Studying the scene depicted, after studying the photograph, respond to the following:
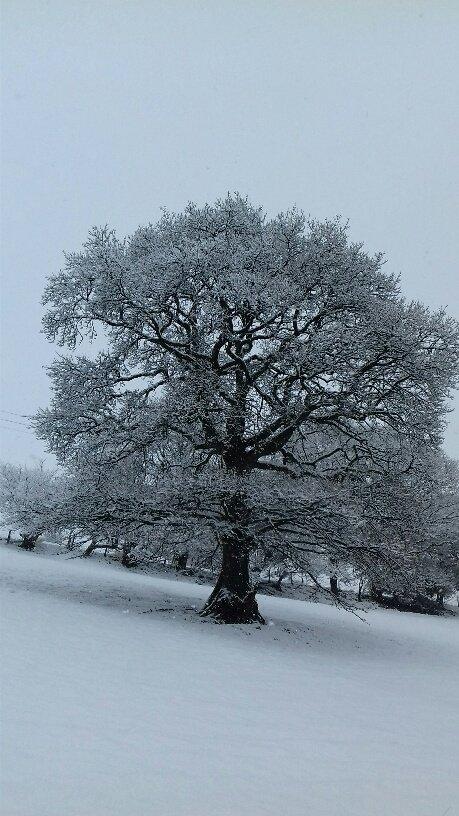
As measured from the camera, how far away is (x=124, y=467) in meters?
16.9

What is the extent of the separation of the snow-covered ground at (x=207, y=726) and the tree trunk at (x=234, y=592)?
2.38 meters

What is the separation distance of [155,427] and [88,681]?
8302mm

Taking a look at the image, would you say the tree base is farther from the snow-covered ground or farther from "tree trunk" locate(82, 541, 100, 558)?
"tree trunk" locate(82, 541, 100, 558)

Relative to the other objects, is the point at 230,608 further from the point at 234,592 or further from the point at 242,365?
the point at 242,365

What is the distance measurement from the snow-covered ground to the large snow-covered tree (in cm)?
335

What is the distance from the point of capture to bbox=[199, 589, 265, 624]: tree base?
15484 millimetres

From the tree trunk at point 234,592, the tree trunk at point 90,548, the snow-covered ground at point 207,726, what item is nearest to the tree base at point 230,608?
the tree trunk at point 234,592

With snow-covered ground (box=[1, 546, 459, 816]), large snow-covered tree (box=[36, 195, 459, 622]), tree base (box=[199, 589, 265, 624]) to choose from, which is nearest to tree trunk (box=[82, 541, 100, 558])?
snow-covered ground (box=[1, 546, 459, 816])

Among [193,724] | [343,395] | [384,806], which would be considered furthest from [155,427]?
[384,806]

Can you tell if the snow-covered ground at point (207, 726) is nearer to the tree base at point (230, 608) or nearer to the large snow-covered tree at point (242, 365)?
the tree base at point (230, 608)

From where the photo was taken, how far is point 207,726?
6105 millimetres

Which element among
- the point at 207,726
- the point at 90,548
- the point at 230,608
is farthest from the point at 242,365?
the point at 207,726

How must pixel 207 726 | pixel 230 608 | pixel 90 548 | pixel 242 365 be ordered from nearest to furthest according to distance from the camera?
pixel 207 726
pixel 90 548
pixel 230 608
pixel 242 365

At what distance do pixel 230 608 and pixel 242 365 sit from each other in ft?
23.9
